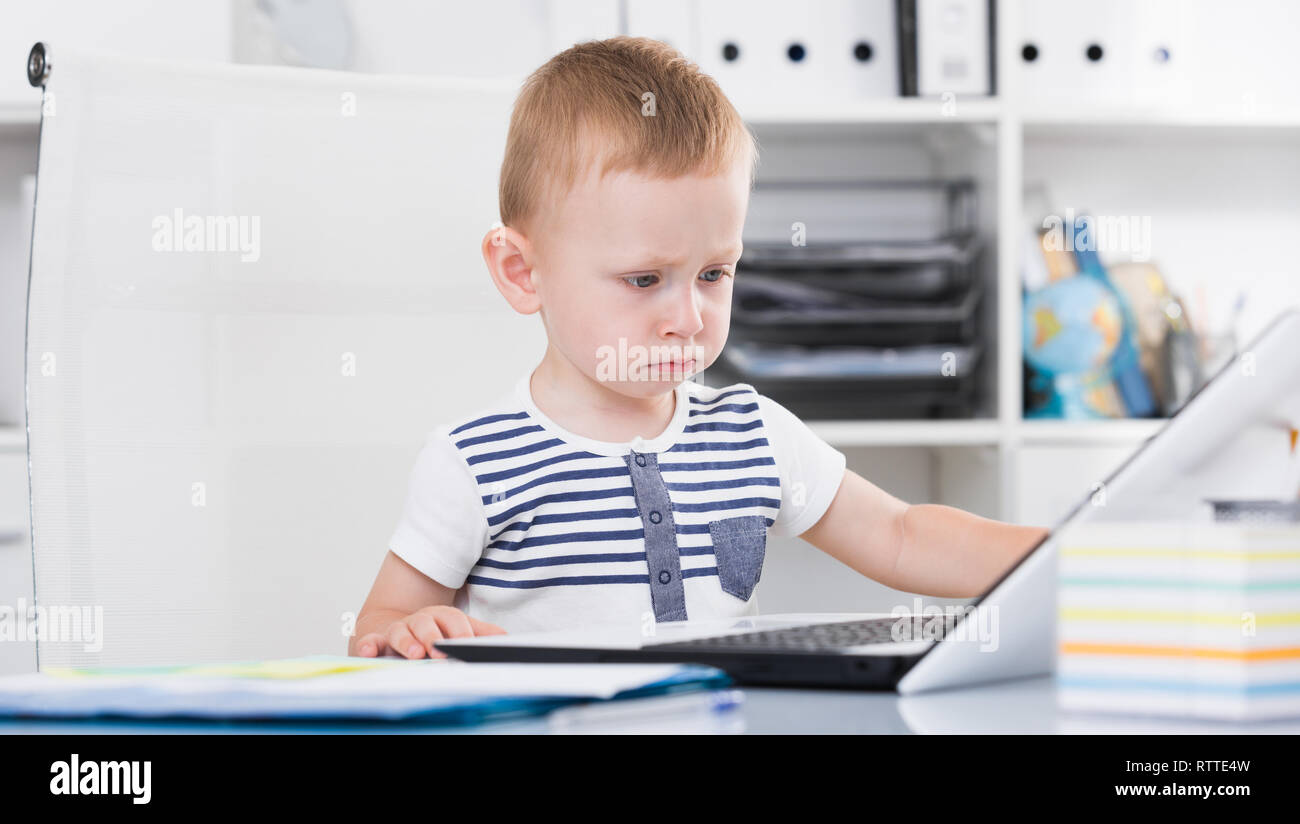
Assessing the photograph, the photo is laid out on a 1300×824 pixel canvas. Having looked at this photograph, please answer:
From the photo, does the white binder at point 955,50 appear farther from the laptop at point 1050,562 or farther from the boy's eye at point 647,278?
the laptop at point 1050,562

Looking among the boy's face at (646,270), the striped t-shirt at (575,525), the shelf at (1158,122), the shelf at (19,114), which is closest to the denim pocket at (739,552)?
the striped t-shirt at (575,525)

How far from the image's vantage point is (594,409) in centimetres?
100

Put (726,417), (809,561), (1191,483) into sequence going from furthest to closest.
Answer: (809,561)
(726,417)
(1191,483)

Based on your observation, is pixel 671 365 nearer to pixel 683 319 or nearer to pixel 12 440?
pixel 683 319

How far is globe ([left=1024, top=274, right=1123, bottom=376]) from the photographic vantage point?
1763 mm

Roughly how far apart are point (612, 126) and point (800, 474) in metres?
0.32

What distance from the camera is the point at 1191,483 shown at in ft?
1.58

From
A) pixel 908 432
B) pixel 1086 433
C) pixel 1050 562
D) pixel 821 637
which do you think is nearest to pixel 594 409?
pixel 821 637

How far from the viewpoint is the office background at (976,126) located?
68.0 inches

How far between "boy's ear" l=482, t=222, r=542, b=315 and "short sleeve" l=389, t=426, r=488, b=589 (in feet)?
0.42

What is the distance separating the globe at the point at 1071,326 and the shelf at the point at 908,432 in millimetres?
126
